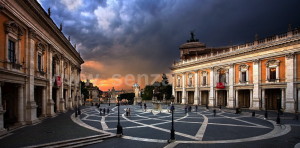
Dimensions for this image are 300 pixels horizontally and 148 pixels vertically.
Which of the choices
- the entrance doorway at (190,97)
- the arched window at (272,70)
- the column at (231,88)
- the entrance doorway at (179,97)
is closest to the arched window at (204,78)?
the entrance doorway at (190,97)

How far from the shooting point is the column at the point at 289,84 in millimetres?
28875

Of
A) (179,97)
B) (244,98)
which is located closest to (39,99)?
(244,98)

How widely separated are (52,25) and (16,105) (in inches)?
435

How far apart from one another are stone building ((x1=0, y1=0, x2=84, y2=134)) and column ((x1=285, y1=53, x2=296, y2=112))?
36.2 meters

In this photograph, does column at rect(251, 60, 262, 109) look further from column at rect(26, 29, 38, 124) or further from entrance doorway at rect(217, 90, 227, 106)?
column at rect(26, 29, 38, 124)

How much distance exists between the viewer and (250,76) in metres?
36.2

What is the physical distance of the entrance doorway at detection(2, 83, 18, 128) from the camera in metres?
16.7

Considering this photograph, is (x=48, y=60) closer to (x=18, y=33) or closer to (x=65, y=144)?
(x=18, y=33)

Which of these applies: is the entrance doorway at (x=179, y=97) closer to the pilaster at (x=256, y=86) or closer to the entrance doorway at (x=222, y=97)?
the entrance doorway at (x=222, y=97)

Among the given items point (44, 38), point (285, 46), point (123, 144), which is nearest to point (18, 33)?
point (44, 38)

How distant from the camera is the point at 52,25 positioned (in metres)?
22.8

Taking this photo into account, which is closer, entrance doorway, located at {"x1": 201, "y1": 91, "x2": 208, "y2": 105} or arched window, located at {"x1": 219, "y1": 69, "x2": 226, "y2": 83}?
arched window, located at {"x1": 219, "y1": 69, "x2": 226, "y2": 83}

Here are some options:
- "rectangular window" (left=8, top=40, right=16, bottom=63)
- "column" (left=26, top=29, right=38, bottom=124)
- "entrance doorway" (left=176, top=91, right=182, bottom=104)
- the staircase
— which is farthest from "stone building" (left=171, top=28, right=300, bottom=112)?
"rectangular window" (left=8, top=40, right=16, bottom=63)

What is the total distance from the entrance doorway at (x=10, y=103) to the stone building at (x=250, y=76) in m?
29.2
